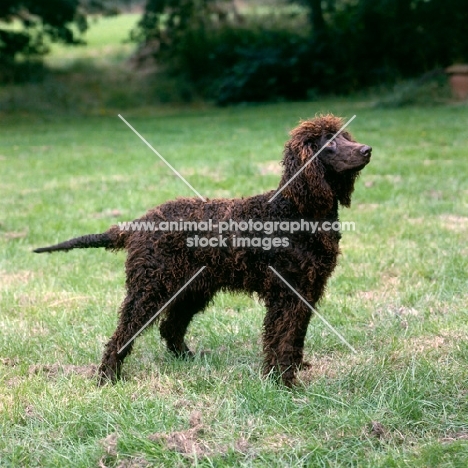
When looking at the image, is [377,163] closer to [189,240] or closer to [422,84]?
[189,240]

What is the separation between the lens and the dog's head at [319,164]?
3906mm

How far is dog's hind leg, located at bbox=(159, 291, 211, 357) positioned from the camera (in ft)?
14.8

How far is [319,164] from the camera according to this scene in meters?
3.95

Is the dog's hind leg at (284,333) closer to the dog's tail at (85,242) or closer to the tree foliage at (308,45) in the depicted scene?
the dog's tail at (85,242)

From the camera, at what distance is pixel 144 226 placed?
4219mm

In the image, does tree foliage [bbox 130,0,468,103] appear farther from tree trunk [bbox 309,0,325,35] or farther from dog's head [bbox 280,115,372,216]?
dog's head [bbox 280,115,372,216]

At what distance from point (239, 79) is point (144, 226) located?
21.8 metres

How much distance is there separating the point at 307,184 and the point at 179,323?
4.12ft

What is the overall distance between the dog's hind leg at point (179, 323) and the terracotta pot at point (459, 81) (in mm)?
16601

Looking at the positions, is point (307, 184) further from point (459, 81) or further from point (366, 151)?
point (459, 81)

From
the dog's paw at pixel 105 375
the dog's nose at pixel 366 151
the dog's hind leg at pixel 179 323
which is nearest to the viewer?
the dog's nose at pixel 366 151

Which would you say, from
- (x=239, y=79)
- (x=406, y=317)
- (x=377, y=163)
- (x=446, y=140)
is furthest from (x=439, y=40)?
(x=406, y=317)

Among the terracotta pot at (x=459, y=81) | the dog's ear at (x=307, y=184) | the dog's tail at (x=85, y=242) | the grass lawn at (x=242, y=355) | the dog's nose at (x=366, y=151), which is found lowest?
the terracotta pot at (x=459, y=81)

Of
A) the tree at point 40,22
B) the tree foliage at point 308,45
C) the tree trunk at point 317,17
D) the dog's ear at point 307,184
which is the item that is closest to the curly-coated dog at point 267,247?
the dog's ear at point 307,184
